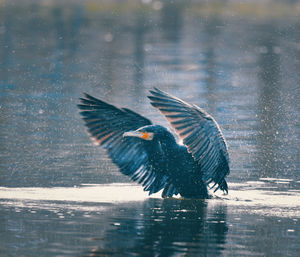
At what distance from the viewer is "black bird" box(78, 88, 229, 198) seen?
9.33m

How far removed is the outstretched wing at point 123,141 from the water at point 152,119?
23 cm

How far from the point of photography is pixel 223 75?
2167 cm

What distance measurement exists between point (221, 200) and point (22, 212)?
2.14 metres

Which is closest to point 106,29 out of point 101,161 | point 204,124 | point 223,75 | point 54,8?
point 54,8

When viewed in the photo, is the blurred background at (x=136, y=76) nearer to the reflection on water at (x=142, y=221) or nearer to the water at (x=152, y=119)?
the water at (x=152, y=119)

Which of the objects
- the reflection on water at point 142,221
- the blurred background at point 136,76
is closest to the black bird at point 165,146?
the reflection on water at point 142,221

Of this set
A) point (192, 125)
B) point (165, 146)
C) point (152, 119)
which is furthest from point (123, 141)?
point (152, 119)

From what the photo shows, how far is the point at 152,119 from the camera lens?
1512cm

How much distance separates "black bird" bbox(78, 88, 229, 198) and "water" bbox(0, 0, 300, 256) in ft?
0.72

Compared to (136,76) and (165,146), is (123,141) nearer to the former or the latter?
(165,146)

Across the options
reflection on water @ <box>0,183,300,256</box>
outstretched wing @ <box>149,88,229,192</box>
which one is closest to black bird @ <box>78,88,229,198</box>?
outstretched wing @ <box>149,88,229,192</box>

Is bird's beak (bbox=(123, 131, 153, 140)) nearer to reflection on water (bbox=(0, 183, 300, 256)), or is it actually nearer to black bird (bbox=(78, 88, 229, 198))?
black bird (bbox=(78, 88, 229, 198))

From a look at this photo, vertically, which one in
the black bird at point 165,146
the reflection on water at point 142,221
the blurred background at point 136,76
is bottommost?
the reflection on water at point 142,221

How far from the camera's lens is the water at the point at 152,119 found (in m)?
8.26
